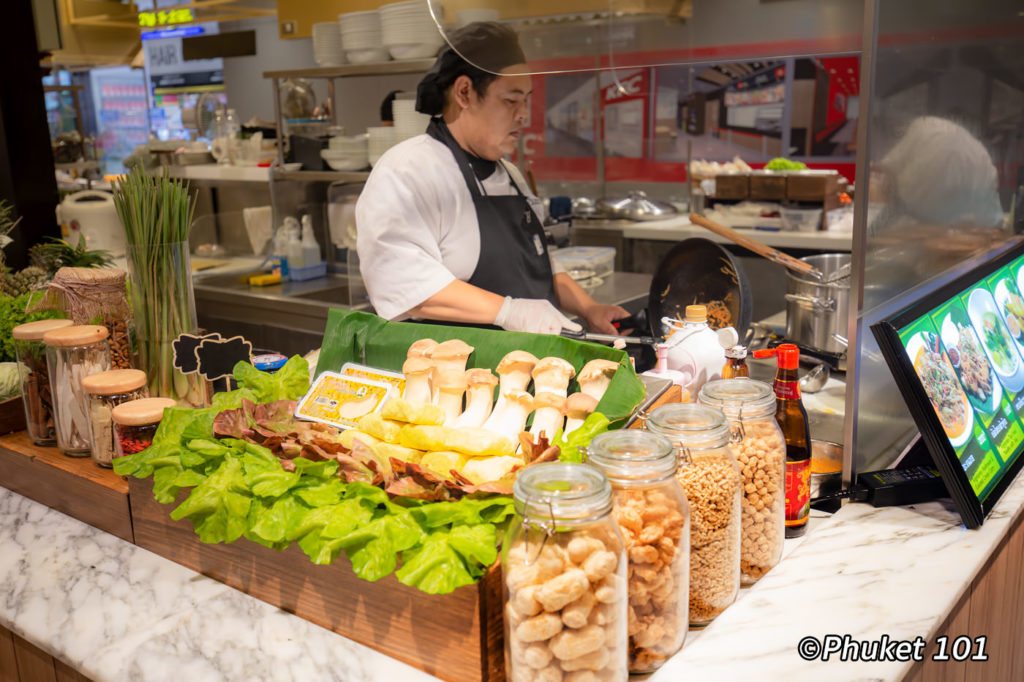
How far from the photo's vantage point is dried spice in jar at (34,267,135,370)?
1678 mm

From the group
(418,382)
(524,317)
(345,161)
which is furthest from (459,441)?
(345,161)

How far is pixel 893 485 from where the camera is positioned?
1377mm

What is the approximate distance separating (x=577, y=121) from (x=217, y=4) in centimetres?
432

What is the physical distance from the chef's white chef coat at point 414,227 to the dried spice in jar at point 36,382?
101cm

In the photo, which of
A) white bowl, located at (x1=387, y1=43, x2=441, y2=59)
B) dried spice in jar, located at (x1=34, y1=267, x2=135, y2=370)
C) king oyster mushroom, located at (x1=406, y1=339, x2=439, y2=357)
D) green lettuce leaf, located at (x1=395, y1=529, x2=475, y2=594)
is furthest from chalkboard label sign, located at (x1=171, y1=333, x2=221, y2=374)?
white bowl, located at (x1=387, y1=43, x2=441, y2=59)

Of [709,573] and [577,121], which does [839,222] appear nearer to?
[577,121]

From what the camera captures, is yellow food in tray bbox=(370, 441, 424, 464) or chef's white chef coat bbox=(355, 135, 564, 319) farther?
Answer: chef's white chef coat bbox=(355, 135, 564, 319)

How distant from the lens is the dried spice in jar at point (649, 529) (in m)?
0.91

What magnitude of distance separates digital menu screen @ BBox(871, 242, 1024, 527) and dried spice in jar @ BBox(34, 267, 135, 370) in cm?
143

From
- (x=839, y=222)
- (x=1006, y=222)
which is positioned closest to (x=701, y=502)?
(x=1006, y=222)

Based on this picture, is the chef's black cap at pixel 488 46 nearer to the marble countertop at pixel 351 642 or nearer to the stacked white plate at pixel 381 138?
the marble countertop at pixel 351 642

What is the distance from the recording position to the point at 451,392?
4.31ft

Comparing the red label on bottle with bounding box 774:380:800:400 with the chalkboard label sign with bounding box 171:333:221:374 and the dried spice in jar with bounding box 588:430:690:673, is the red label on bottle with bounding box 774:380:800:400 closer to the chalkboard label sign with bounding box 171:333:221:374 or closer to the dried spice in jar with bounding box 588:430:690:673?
the dried spice in jar with bounding box 588:430:690:673

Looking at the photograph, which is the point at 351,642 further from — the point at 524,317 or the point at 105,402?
the point at 524,317
